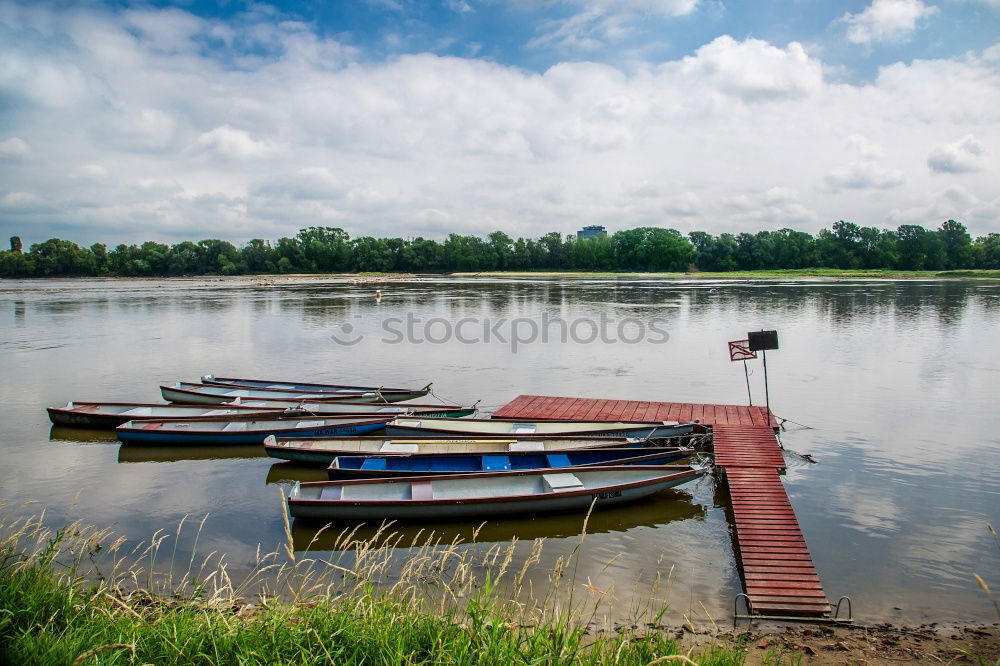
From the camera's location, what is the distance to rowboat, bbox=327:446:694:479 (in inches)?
548

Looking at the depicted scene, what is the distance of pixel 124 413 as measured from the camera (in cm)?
1903

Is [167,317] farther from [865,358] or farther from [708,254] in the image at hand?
[708,254]

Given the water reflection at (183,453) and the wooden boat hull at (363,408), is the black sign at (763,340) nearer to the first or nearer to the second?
the wooden boat hull at (363,408)

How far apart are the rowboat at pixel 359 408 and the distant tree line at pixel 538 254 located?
460 feet

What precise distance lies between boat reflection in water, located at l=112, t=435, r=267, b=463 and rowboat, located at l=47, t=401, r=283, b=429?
1.02 meters

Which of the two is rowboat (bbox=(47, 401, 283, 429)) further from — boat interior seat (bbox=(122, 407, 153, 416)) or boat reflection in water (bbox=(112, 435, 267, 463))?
boat reflection in water (bbox=(112, 435, 267, 463))

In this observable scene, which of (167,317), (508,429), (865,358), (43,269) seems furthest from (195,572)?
(43,269)

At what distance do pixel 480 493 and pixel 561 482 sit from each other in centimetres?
169

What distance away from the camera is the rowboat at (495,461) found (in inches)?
548

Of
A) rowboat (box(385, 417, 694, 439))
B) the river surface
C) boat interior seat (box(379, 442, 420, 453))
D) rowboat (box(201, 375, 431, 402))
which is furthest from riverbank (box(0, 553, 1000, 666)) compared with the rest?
rowboat (box(201, 375, 431, 402))

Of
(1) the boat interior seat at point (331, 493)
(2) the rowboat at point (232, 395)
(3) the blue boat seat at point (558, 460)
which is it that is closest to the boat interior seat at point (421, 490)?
(1) the boat interior seat at point (331, 493)

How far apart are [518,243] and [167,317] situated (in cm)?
12232

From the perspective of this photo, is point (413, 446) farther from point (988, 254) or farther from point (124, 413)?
point (988, 254)

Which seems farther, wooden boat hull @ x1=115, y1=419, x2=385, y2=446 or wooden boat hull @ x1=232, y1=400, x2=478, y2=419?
wooden boat hull @ x1=232, y1=400, x2=478, y2=419
